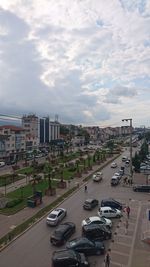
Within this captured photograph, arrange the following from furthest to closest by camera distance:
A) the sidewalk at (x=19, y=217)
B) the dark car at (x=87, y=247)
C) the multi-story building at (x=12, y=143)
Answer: the multi-story building at (x=12, y=143)
the sidewalk at (x=19, y=217)
the dark car at (x=87, y=247)

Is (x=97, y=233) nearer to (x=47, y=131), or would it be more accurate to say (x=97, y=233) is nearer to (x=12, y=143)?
(x=12, y=143)

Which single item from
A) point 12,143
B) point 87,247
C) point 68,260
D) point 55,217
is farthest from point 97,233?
point 12,143

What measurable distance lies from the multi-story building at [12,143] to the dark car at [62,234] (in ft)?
152

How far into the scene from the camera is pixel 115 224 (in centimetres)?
2277

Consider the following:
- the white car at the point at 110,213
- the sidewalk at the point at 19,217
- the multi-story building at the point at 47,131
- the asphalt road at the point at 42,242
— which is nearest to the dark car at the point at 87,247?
the asphalt road at the point at 42,242

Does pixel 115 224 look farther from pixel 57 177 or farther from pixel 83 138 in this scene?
pixel 83 138

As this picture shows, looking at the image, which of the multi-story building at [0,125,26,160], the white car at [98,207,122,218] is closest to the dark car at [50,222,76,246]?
the white car at [98,207,122,218]

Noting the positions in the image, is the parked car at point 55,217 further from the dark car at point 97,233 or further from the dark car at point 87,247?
the dark car at point 87,247

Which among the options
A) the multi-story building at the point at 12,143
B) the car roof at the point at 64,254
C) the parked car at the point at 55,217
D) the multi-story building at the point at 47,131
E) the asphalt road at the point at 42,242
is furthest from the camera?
the multi-story building at the point at 47,131

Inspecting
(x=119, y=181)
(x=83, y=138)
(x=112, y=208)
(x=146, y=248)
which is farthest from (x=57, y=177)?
(x=83, y=138)

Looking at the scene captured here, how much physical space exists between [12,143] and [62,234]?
51648 millimetres

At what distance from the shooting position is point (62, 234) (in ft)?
61.9

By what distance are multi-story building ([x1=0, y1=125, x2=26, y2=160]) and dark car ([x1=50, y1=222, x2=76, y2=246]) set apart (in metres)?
46.3

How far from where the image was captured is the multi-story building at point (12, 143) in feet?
211
